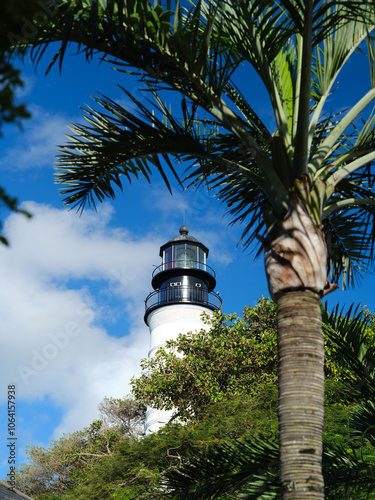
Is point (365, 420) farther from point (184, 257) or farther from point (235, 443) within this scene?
point (184, 257)

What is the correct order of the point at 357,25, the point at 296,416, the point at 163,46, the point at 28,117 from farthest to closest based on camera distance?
1. the point at 357,25
2. the point at 163,46
3. the point at 296,416
4. the point at 28,117

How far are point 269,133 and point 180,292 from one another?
65.0 feet

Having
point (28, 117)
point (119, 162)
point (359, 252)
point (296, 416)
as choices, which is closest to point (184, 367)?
point (359, 252)

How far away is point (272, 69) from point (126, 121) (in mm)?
1480

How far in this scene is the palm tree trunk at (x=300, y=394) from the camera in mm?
3494

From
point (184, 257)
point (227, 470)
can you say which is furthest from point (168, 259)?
point (227, 470)

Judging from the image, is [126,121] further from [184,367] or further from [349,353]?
[184,367]

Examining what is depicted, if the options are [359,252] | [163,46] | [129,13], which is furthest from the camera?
[359,252]

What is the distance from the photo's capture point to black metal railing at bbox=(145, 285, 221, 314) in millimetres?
25016

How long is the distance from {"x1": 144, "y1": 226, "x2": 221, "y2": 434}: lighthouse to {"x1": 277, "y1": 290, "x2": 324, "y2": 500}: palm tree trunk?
2084cm

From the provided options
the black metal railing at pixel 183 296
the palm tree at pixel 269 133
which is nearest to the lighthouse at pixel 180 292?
the black metal railing at pixel 183 296

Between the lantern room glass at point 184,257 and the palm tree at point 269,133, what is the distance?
19.4 meters

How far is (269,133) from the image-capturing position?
566 centimetres

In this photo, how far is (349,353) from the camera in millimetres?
4812
